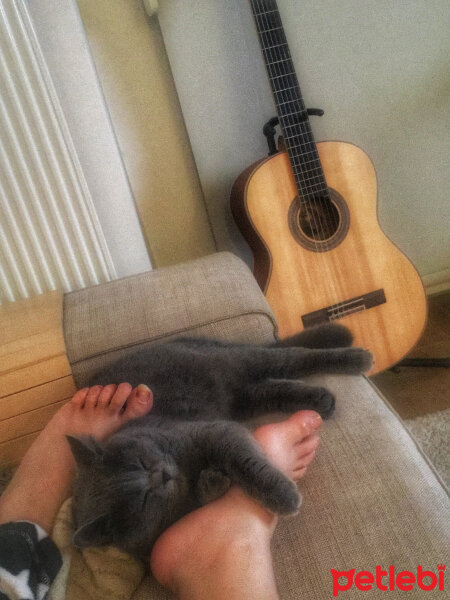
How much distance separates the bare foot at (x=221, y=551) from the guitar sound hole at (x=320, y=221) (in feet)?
2.23

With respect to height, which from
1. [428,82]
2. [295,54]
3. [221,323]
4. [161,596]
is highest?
[295,54]

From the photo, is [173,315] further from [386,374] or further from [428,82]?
[428,82]

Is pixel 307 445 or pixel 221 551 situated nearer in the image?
pixel 221 551

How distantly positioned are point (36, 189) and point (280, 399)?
2.96 feet

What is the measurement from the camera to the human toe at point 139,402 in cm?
69

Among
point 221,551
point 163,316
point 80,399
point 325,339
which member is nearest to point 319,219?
point 325,339

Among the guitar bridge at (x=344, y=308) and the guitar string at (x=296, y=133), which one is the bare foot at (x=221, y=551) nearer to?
the guitar bridge at (x=344, y=308)

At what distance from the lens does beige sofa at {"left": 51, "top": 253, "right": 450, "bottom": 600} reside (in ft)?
1.55

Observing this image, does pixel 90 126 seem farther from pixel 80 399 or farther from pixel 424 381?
pixel 424 381

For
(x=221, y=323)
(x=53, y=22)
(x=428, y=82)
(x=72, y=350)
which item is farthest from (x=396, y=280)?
(x=53, y=22)

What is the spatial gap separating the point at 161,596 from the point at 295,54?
4.40ft

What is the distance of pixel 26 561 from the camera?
1.58 ft

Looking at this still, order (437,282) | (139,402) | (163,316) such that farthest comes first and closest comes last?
(437,282), (163,316), (139,402)

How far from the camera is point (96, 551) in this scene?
54 cm
